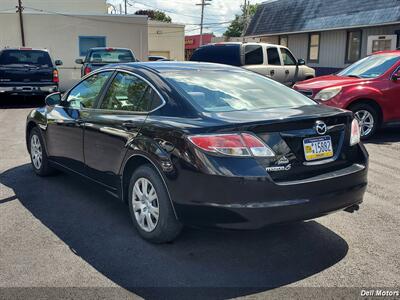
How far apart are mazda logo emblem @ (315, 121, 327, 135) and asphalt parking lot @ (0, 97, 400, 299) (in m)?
1.00

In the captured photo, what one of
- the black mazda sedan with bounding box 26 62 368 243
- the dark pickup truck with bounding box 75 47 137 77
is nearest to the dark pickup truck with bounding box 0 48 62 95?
the dark pickup truck with bounding box 75 47 137 77

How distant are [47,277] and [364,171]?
8.83 ft

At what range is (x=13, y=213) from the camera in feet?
15.8

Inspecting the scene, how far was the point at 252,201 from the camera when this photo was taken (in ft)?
11.2

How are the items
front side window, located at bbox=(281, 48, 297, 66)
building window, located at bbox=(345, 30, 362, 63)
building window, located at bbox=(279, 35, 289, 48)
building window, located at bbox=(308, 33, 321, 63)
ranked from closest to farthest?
front side window, located at bbox=(281, 48, 297, 66), building window, located at bbox=(345, 30, 362, 63), building window, located at bbox=(308, 33, 321, 63), building window, located at bbox=(279, 35, 289, 48)

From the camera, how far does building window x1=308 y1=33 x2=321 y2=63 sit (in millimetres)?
24000

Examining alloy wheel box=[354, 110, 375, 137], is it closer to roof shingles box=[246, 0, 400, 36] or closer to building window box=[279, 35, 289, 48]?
roof shingles box=[246, 0, 400, 36]

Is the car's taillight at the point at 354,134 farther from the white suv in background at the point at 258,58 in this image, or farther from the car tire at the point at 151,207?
the white suv in background at the point at 258,58

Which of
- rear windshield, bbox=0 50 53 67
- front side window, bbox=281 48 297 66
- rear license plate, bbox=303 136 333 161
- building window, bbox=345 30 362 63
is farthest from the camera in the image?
building window, bbox=345 30 362 63

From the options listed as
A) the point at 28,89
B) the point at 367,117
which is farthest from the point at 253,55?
the point at 28,89

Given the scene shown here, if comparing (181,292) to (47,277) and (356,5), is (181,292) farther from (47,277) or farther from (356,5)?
(356,5)

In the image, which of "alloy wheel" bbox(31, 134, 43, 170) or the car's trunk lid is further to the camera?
"alloy wheel" bbox(31, 134, 43, 170)

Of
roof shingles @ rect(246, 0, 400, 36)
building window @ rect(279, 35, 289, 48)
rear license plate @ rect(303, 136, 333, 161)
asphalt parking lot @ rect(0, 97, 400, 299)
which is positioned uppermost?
roof shingles @ rect(246, 0, 400, 36)

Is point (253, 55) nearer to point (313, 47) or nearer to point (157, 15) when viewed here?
point (313, 47)
